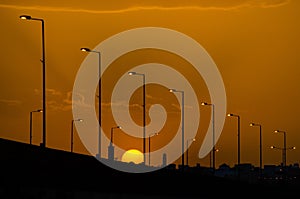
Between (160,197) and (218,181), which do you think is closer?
(160,197)

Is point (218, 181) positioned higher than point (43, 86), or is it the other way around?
point (43, 86)

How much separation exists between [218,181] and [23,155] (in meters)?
37.2

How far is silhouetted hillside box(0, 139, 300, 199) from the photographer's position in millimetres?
46938

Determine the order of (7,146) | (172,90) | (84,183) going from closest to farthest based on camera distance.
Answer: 1. (7,146)
2. (84,183)
3. (172,90)

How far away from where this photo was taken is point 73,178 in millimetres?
54219

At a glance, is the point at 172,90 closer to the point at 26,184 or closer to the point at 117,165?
the point at 117,165

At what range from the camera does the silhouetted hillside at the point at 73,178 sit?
46938 millimetres

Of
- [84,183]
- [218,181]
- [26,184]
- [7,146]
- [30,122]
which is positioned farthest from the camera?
[30,122]

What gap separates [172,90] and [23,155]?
176 feet

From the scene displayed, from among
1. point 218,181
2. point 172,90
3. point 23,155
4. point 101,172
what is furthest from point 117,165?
point 172,90

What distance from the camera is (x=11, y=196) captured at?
4650 cm

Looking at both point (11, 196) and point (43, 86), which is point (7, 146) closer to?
point (11, 196)

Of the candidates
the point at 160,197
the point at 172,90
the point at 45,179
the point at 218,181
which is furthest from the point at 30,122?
the point at 45,179

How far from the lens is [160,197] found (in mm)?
71750
